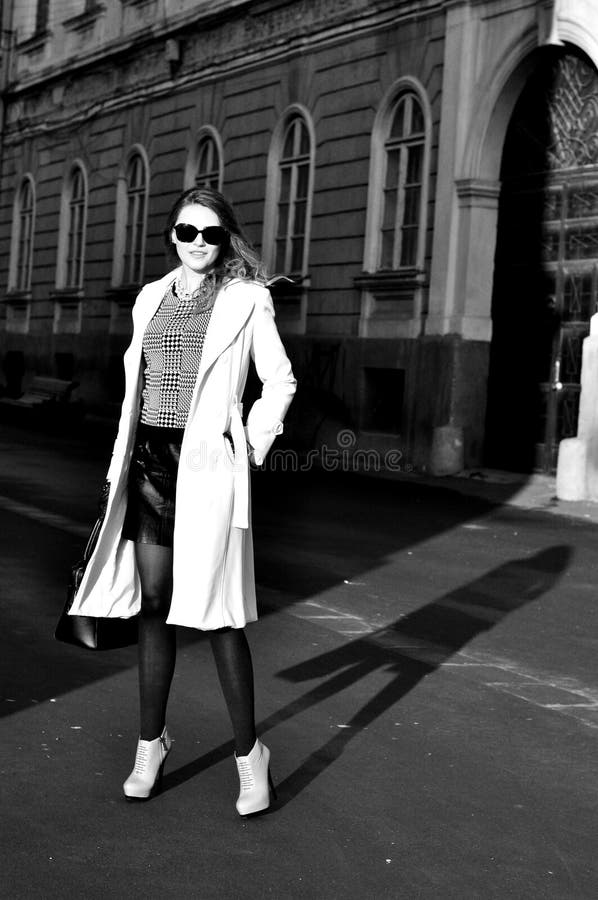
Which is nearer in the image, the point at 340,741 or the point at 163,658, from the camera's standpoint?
the point at 163,658

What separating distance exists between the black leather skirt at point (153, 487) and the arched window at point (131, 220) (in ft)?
76.8

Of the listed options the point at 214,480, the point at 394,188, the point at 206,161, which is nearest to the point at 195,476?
the point at 214,480

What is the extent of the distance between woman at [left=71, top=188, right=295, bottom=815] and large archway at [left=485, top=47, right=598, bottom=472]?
13.0 m

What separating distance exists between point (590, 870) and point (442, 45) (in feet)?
53.0

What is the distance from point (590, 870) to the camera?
4.43m

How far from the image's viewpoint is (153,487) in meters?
4.86

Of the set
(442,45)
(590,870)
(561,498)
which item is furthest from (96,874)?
(442,45)

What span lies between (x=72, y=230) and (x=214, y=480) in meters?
27.5

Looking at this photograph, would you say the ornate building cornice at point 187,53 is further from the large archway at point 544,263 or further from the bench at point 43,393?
the bench at point 43,393

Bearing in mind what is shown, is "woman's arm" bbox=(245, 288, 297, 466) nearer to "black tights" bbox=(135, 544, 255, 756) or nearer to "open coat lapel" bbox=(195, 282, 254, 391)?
"open coat lapel" bbox=(195, 282, 254, 391)

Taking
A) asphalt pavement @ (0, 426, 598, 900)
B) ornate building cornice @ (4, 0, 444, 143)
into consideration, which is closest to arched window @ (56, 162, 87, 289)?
ornate building cornice @ (4, 0, 444, 143)

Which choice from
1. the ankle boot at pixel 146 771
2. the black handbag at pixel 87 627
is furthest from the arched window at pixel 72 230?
the ankle boot at pixel 146 771

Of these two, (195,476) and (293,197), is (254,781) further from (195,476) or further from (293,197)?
(293,197)

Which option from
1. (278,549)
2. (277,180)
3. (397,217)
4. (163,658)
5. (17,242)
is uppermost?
(277,180)
